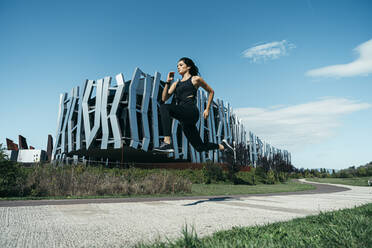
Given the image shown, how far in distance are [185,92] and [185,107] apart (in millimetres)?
359

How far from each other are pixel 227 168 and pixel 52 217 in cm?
1901

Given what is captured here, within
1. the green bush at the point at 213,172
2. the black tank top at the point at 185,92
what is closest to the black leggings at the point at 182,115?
the black tank top at the point at 185,92

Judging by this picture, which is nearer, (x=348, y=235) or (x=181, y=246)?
(x=181, y=246)

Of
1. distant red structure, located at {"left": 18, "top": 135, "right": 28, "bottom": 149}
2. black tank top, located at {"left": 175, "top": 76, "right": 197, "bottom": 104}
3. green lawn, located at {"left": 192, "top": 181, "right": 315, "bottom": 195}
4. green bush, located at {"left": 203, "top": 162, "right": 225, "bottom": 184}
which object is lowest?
green lawn, located at {"left": 192, "top": 181, "right": 315, "bottom": 195}

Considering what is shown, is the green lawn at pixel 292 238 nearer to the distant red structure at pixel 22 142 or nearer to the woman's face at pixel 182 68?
the woman's face at pixel 182 68

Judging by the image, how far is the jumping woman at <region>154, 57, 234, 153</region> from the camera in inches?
153

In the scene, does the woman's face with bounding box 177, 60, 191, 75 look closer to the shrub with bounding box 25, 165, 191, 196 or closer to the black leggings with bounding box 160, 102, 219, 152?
the black leggings with bounding box 160, 102, 219, 152

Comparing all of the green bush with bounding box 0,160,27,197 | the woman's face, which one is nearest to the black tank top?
the woman's face

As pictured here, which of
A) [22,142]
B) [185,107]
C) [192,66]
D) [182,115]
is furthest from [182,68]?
[22,142]

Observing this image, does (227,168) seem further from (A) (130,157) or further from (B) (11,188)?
(A) (130,157)

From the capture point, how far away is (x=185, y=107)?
13.0 ft

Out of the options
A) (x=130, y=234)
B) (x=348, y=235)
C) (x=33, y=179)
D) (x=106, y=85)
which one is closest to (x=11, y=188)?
(x=33, y=179)

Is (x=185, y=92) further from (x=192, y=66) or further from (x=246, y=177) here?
(x=246, y=177)

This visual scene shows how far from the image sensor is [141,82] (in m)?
33.3
